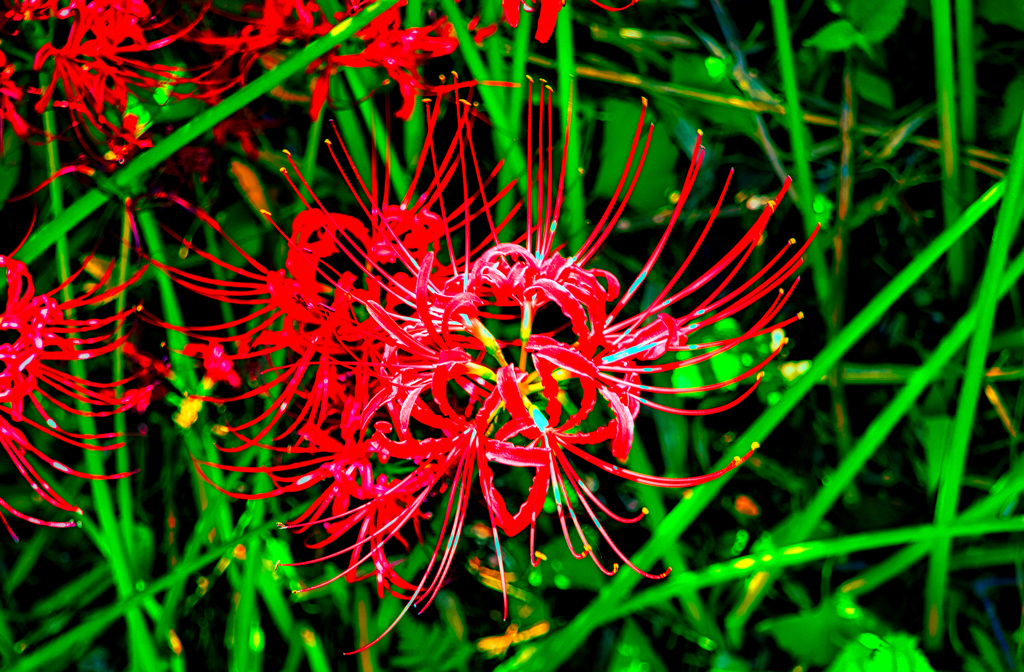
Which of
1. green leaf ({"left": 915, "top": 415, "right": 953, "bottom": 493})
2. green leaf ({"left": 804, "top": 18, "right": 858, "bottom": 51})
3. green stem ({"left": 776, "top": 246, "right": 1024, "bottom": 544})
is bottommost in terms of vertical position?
green leaf ({"left": 915, "top": 415, "right": 953, "bottom": 493})

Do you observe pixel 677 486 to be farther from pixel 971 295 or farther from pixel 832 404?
pixel 971 295

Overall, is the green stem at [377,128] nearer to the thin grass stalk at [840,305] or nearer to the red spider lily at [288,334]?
the red spider lily at [288,334]

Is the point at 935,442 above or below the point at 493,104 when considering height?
below

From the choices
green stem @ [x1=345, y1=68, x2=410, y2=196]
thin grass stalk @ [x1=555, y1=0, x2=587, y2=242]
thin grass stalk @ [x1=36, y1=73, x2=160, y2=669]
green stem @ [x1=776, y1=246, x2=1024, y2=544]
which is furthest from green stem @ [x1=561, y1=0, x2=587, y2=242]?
thin grass stalk @ [x1=36, y1=73, x2=160, y2=669]

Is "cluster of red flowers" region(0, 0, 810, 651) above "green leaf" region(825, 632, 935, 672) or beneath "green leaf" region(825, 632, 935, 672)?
above

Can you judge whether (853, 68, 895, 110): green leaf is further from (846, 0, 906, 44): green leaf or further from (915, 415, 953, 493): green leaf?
(915, 415, 953, 493): green leaf

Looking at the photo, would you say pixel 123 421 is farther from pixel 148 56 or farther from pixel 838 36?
pixel 838 36

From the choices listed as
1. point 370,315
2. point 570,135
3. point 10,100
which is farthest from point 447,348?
point 10,100
